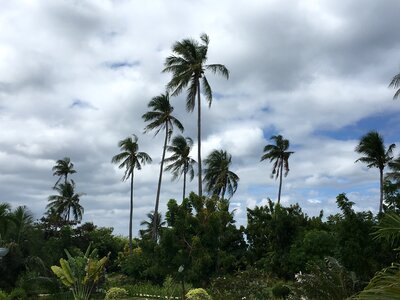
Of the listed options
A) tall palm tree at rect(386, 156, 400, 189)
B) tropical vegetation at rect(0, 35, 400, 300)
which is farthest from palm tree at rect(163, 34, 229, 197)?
tall palm tree at rect(386, 156, 400, 189)

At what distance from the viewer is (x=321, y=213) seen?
110 feet

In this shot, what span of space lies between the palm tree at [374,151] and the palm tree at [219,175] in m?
14.5

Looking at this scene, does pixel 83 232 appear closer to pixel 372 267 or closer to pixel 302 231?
pixel 302 231

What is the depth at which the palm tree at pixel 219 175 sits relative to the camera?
50.2 meters

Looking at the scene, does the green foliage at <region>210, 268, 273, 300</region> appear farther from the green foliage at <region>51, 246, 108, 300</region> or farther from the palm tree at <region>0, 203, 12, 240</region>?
the palm tree at <region>0, 203, 12, 240</region>

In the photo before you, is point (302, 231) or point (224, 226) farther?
point (224, 226)

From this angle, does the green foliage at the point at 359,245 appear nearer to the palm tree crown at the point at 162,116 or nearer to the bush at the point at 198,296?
the bush at the point at 198,296

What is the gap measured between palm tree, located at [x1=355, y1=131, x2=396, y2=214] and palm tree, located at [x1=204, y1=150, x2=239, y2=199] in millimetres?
14532

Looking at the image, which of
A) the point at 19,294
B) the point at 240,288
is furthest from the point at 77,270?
the point at 240,288

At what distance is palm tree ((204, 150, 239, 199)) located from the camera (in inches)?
1975

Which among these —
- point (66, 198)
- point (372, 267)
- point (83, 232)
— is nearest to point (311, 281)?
point (372, 267)

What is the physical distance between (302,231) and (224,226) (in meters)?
5.07

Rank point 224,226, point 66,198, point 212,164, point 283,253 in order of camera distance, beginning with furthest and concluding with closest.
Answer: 1. point 66,198
2. point 212,164
3. point 224,226
4. point 283,253

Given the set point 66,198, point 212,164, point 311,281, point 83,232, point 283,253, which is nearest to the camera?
point 311,281
